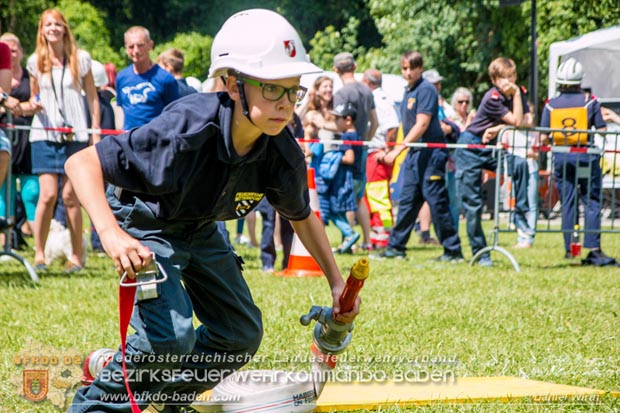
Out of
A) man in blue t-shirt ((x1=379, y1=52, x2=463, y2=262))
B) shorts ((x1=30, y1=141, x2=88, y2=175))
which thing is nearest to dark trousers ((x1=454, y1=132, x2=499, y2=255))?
man in blue t-shirt ((x1=379, y1=52, x2=463, y2=262))

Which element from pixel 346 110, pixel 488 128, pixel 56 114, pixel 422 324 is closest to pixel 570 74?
pixel 488 128

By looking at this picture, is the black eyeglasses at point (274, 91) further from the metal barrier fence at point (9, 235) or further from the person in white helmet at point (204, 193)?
the metal barrier fence at point (9, 235)

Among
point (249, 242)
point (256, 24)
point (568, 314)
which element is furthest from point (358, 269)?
point (249, 242)

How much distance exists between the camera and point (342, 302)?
12.7ft

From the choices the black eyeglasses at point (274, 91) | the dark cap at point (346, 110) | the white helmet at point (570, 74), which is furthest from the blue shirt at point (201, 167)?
the dark cap at point (346, 110)

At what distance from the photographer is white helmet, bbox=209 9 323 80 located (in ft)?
11.5

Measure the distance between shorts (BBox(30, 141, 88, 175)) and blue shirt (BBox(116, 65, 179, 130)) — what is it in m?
0.78

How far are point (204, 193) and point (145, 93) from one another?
567 centimetres

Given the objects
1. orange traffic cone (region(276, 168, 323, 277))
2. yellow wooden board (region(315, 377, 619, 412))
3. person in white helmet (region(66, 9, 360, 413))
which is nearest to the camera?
person in white helmet (region(66, 9, 360, 413))

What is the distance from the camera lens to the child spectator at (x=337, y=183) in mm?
11398

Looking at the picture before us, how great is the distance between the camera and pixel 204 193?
12.0 feet

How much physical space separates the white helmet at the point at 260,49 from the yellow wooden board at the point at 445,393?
152cm

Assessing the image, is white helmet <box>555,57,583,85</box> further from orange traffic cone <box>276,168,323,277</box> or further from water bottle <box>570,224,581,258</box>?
orange traffic cone <box>276,168,323,277</box>

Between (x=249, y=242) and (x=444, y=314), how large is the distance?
20.3 ft
